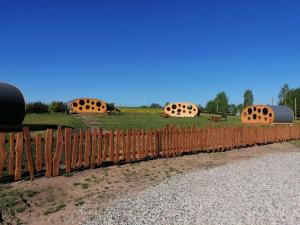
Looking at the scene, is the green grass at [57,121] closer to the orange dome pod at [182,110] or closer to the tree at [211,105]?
the orange dome pod at [182,110]

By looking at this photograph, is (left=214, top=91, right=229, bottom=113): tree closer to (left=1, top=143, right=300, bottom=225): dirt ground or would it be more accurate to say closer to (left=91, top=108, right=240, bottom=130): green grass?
A: (left=91, top=108, right=240, bottom=130): green grass

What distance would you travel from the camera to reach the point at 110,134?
11672mm

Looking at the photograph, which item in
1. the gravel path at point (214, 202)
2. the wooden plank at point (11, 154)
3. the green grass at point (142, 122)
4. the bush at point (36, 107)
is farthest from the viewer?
the bush at point (36, 107)

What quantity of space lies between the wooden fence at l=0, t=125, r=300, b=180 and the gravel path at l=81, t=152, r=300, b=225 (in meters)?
2.61

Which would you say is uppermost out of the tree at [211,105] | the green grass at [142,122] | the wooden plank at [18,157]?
the tree at [211,105]

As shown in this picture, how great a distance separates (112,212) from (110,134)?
4962 mm

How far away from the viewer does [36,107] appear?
5844cm

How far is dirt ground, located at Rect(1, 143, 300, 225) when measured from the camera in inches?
276

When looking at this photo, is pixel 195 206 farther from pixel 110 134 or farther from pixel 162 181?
pixel 110 134

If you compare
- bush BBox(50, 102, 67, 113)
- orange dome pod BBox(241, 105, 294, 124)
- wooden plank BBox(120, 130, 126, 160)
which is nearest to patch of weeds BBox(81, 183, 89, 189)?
wooden plank BBox(120, 130, 126, 160)

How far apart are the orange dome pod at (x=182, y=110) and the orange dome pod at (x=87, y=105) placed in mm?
12719

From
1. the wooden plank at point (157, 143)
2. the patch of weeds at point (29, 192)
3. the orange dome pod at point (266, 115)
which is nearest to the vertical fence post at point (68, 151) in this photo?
the patch of weeds at point (29, 192)

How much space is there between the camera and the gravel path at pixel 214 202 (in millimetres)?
6500

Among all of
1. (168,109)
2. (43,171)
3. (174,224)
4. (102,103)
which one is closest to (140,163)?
(43,171)
